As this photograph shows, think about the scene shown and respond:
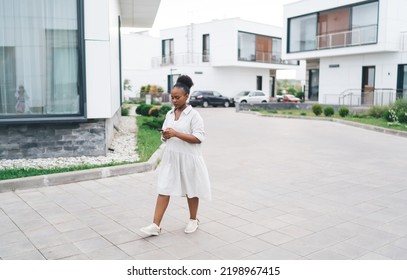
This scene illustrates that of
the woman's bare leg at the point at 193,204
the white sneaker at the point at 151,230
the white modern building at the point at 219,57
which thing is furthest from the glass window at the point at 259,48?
the white sneaker at the point at 151,230

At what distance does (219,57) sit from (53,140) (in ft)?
108

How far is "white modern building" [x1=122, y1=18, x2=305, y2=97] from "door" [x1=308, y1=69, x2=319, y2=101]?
804 centimetres

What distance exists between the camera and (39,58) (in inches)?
334

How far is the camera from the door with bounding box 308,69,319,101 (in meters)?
34.1

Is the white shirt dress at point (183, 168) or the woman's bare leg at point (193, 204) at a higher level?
the white shirt dress at point (183, 168)

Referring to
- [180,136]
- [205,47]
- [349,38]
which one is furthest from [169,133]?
[205,47]

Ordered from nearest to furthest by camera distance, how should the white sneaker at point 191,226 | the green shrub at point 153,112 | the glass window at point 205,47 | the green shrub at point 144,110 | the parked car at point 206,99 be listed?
the white sneaker at point 191,226 < the green shrub at point 153,112 < the green shrub at point 144,110 < the parked car at point 206,99 < the glass window at point 205,47

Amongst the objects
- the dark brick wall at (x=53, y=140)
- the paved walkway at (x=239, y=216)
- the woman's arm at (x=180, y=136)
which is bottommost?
the paved walkway at (x=239, y=216)

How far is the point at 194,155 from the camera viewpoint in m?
4.68

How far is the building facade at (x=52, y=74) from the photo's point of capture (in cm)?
829

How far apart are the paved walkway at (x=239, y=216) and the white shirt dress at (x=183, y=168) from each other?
510 mm

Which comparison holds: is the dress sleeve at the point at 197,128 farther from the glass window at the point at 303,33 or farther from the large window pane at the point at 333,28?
the glass window at the point at 303,33

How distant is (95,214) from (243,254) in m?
2.15
